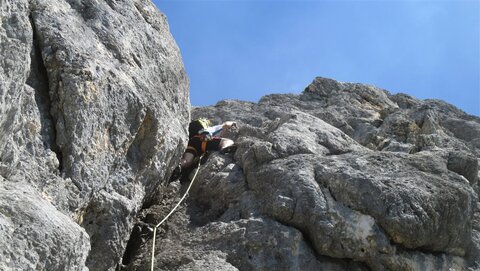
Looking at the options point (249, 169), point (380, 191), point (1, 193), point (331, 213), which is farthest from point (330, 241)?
point (1, 193)

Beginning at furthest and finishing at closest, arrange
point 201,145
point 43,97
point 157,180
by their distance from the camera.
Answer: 1. point 201,145
2. point 157,180
3. point 43,97

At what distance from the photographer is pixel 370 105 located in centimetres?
1694

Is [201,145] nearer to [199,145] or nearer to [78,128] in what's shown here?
[199,145]

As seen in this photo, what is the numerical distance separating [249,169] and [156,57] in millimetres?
2414

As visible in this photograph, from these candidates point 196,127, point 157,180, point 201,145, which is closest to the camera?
point 157,180

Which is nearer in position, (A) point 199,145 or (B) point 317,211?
(B) point 317,211

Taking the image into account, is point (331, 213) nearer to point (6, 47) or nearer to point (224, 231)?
point (224, 231)

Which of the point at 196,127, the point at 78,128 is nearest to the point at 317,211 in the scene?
the point at 78,128

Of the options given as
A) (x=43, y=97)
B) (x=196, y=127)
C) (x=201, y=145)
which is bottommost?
(x=43, y=97)

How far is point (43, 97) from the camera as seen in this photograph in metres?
6.70

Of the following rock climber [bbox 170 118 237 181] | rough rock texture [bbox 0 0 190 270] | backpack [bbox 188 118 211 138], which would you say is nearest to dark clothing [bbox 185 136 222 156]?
rock climber [bbox 170 118 237 181]

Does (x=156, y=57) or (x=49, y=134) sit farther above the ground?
(x=156, y=57)

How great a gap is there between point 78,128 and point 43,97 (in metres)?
0.54

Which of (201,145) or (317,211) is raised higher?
(201,145)
